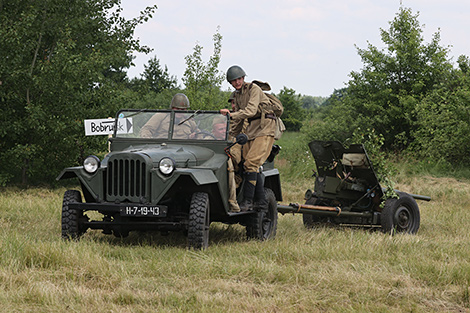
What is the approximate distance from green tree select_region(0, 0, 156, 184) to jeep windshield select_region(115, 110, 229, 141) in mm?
6399

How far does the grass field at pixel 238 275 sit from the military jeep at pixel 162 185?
296 millimetres

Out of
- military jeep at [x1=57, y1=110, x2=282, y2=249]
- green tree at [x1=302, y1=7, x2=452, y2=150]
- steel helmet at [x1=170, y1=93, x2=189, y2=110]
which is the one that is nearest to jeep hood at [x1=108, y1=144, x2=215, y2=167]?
military jeep at [x1=57, y1=110, x2=282, y2=249]

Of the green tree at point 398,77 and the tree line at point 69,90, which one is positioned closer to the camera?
the tree line at point 69,90

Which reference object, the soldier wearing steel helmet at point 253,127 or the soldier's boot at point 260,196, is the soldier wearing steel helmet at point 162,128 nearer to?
the soldier wearing steel helmet at point 253,127

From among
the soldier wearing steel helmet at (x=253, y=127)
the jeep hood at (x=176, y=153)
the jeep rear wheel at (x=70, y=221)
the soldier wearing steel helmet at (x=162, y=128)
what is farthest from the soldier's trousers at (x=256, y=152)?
the jeep rear wheel at (x=70, y=221)

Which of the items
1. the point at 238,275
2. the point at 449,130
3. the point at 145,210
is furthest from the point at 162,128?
the point at 449,130

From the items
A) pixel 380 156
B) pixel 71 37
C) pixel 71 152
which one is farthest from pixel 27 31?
pixel 380 156

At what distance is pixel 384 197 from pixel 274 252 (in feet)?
11.1

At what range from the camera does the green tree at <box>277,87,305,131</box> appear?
215 ft

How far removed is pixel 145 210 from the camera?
7559 millimetres

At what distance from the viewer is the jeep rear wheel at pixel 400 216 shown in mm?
9953

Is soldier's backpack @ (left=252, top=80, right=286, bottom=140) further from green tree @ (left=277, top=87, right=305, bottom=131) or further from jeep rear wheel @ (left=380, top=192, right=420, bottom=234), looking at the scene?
green tree @ (left=277, top=87, right=305, bottom=131)

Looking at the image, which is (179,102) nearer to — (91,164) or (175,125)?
(175,125)

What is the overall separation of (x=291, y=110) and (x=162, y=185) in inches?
2350
